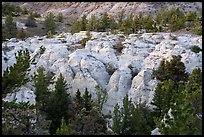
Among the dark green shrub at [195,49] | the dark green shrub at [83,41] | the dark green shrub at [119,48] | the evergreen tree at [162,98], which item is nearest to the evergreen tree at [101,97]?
the evergreen tree at [162,98]

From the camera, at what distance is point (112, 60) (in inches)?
1565

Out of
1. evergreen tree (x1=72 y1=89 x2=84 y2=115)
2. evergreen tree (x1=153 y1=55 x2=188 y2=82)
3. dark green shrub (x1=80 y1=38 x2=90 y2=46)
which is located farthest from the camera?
dark green shrub (x1=80 y1=38 x2=90 y2=46)

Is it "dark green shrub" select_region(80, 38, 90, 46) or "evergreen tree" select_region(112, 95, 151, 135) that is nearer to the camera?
"evergreen tree" select_region(112, 95, 151, 135)

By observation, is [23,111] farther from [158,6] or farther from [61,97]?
[158,6]

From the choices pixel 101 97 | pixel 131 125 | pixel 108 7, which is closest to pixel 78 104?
pixel 101 97

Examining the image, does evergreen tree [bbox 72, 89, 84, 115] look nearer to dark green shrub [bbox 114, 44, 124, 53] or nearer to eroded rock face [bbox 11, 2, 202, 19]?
dark green shrub [bbox 114, 44, 124, 53]

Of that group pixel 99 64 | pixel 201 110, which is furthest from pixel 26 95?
pixel 201 110

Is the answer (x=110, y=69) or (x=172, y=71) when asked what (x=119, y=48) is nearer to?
(x=110, y=69)

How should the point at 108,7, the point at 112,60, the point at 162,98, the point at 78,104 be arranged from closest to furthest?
the point at 78,104 < the point at 162,98 < the point at 112,60 < the point at 108,7

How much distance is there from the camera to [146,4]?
130750mm

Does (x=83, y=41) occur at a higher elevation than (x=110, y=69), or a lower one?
higher

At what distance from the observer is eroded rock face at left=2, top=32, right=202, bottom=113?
117 ft

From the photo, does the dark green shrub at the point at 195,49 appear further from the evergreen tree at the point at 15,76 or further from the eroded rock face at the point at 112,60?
the evergreen tree at the point at 15,76

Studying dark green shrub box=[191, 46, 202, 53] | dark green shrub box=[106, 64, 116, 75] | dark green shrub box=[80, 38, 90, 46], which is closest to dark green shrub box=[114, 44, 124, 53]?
dark green shrub box=[106, 64, 116, 75]
